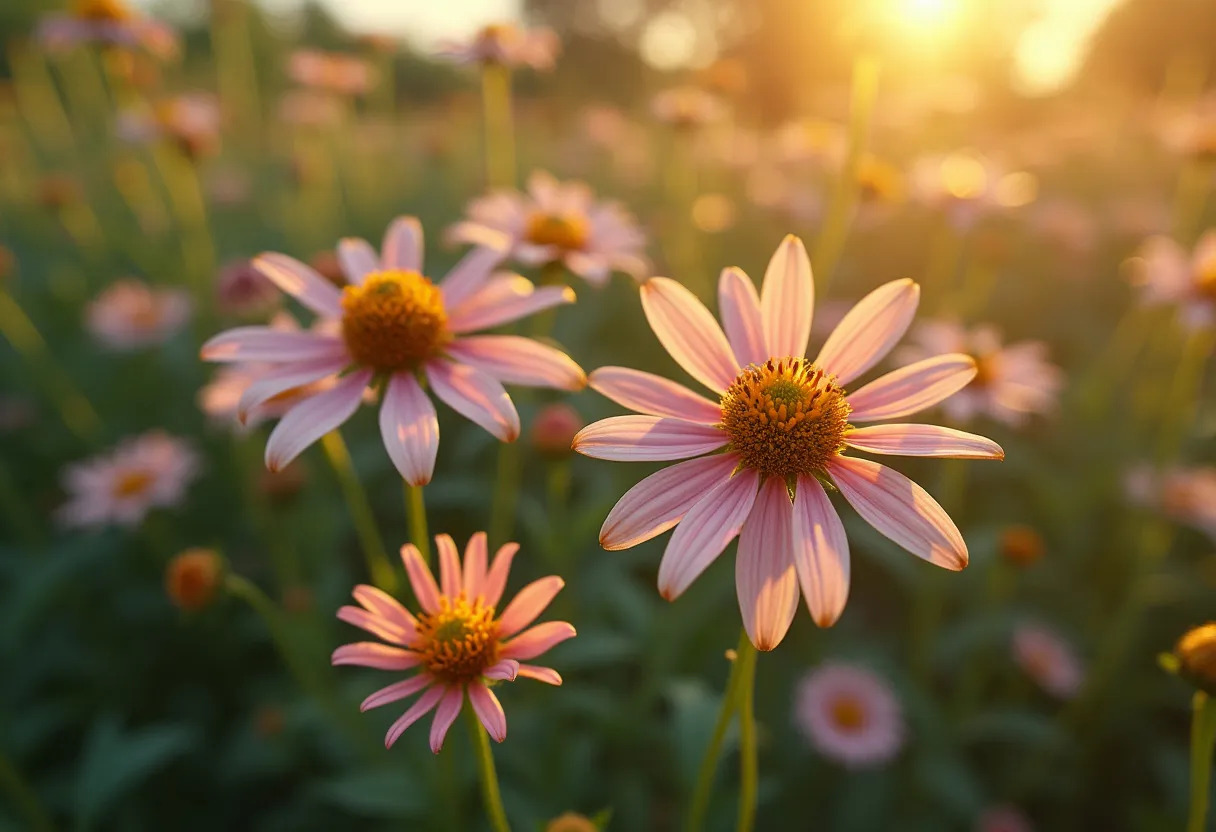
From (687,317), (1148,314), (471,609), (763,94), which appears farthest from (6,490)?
(763,94)

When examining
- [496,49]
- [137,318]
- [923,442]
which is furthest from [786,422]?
[137,318]

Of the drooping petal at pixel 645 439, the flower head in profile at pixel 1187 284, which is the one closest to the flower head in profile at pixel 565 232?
the drooping petal at pixel 645 439

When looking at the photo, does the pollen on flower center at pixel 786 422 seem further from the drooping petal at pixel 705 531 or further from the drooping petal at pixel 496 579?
the drooping petal at pixel 496 579

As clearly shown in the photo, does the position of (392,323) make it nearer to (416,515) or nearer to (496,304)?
(496,304)

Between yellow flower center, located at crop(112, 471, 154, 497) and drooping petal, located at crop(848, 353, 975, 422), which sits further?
yellow flower center, located at crop(112, 471, 154, 497)

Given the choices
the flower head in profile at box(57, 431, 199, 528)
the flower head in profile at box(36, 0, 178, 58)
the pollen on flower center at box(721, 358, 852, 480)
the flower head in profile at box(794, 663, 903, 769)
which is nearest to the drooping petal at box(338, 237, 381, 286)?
the pollen on flower center at box(721, 358, 852, 480)

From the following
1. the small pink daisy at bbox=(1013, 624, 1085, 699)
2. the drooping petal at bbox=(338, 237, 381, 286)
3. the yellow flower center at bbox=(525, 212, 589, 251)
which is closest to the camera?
the drooping petal at bbox=(338, 237, 381, 286)

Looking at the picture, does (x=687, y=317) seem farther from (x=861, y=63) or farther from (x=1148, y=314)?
(x=1148, y=314)

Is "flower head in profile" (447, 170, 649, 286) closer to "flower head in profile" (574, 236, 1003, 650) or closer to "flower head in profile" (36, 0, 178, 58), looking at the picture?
"flower head in profile" (574, 236, 1003, 650)
